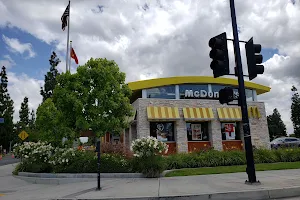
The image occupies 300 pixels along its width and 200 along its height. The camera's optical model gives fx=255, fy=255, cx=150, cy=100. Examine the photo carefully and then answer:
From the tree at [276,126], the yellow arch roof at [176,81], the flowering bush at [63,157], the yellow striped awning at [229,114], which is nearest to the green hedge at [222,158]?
the flowering bush at [63,157]

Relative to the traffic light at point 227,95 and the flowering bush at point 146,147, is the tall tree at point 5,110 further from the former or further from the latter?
the traffic light at point 227,95

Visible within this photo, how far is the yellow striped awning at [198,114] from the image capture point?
22891 millimetres

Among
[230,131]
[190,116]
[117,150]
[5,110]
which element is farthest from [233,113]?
[5,110]

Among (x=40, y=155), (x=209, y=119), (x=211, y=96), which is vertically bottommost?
(x=40, y=155)

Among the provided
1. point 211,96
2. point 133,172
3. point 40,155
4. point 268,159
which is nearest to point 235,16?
point 133,172

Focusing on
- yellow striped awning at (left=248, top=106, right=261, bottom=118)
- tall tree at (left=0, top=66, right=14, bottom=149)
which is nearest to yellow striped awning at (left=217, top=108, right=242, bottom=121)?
yellow striped awning at (left=248, top=106, right=261, bottom=118)

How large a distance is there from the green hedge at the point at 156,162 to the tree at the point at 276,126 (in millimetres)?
69359

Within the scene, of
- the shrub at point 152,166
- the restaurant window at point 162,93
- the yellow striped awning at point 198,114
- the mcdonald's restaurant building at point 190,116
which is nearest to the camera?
the shrub at point 152,166

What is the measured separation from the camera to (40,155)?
41.4ft

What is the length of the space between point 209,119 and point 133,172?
13480 mm

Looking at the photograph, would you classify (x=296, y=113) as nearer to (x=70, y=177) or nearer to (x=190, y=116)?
(x=190, y=116)

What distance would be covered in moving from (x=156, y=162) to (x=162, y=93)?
13817mm

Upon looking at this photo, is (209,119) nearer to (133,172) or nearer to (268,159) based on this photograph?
(268,159)

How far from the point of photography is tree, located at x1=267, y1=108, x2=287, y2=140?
7919 centimetres
